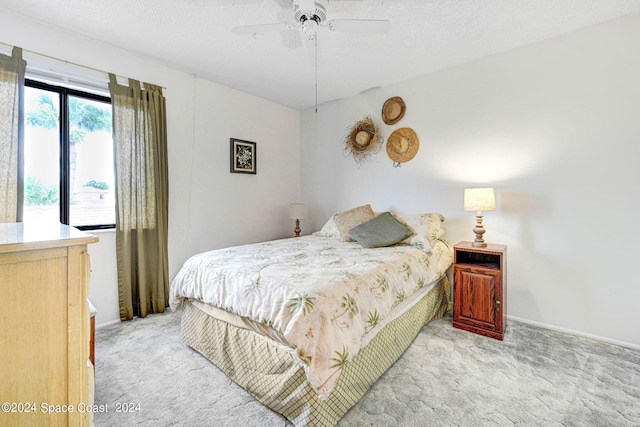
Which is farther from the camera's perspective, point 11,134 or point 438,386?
point 11,134

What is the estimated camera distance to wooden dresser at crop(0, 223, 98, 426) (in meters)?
0.74

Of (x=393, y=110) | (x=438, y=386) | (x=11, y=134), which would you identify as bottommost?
(x=438, y=386)

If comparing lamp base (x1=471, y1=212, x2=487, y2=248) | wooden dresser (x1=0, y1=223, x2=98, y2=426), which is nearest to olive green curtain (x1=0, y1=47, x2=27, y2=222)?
wooden dresser (x1=0, y1=223, x2=98, y2=426)

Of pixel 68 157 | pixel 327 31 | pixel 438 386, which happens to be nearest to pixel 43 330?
pixel 438 386

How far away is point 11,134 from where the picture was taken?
2123mm

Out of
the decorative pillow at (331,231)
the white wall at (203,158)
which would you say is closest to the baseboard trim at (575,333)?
the decorative pillow at (331,231)

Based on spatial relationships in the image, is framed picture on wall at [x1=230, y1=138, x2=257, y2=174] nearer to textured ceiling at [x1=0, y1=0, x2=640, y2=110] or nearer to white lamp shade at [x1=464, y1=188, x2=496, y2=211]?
textured ceiling at [x1=0, y1=0, x2=640, y2=110]

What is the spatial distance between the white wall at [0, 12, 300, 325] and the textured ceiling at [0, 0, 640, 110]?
0.15 meters

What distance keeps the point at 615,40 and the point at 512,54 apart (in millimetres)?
707

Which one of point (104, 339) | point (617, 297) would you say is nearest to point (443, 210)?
point (617, 297)

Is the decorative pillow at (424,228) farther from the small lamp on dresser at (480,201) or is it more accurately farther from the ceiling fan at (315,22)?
the ceiling fan at (315,22)

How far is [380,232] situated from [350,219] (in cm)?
52

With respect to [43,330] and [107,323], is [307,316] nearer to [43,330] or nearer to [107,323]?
[43,330]

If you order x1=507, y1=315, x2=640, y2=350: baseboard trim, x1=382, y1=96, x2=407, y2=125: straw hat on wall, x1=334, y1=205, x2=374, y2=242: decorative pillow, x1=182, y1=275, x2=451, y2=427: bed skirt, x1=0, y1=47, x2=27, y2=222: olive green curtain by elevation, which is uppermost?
x1=382, y1=96, x2=407, y2=125: straw hat on wall
